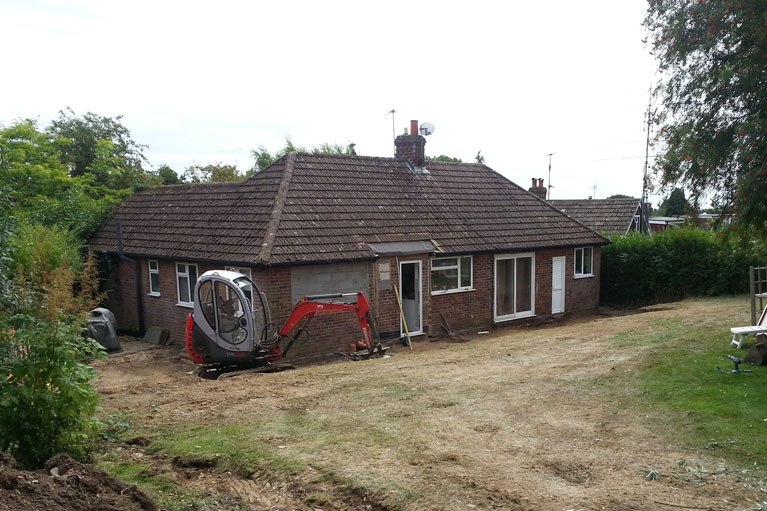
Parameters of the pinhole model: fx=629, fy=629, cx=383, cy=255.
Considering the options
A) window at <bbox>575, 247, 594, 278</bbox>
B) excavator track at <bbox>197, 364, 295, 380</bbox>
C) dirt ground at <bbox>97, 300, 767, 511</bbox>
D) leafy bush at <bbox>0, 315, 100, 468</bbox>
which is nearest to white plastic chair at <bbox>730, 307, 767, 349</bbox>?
dirt ground at <bbox>97, 300, 767, 511</bbox>

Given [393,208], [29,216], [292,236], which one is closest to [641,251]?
[393,208]

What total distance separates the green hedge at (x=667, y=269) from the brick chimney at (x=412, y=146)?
8.69 metres

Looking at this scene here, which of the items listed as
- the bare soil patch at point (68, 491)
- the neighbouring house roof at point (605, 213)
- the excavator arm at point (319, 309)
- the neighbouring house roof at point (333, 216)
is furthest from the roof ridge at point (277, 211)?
the neighbouring house roof at point (605, 213)

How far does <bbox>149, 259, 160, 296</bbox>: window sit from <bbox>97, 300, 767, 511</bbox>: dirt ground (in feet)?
17.2

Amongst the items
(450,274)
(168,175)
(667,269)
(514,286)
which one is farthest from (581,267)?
(168,175)

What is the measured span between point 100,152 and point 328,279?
791 inches

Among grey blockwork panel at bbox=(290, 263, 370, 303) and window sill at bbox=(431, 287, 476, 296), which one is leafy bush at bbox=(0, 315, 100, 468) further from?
window sill at bbox=(431, 287, 476, 296)

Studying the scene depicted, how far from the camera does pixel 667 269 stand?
961 inches

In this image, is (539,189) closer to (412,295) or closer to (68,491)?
(412,295)

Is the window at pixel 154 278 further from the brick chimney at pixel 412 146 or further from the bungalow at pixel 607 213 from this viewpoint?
the bungalow at pixel 607 213

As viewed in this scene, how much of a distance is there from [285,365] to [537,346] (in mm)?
6099

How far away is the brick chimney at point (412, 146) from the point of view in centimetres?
2334

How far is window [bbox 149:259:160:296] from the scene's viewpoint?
65.3ft

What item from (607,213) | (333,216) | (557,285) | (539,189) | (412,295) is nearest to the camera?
(333,216)
